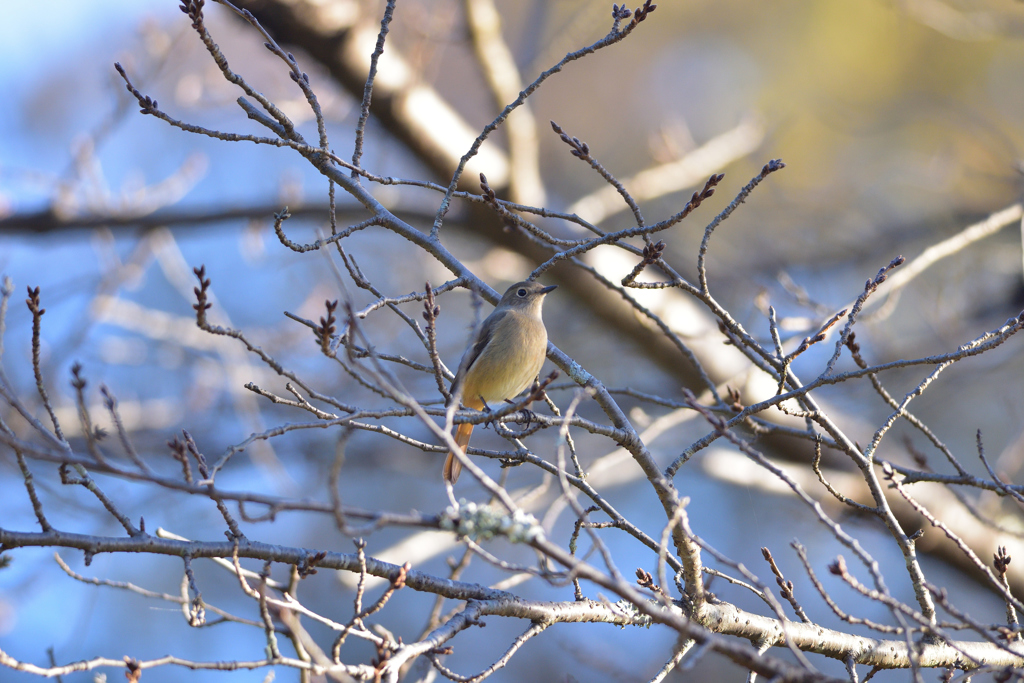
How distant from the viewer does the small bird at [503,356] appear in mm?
4168

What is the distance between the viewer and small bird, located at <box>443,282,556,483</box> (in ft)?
13.7

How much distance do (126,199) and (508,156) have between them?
10.4 ft

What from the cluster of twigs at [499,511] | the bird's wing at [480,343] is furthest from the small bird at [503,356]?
the cluster of twigs at [499,511]

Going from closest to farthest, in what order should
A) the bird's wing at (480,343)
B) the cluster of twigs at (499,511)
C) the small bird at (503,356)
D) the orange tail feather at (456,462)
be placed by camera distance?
the cluster of twigs at (499,511), the orange tail feather at (456,462), the small bird at (503,356), the bird's wing at (480,343)

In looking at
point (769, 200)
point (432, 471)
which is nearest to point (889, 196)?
point (769, 200)

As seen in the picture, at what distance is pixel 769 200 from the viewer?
26.2ft

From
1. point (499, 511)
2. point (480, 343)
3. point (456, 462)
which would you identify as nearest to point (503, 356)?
point (480, 343)

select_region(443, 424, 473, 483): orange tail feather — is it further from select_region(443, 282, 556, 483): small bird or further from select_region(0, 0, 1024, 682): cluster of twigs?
select_region(0, 0, 1024, 682): cluster of twigs

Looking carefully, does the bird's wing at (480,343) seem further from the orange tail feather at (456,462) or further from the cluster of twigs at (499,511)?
the cluster of twigs at (499,511)

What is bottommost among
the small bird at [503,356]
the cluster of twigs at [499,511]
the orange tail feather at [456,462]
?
the cluster of twigs at [499,511]

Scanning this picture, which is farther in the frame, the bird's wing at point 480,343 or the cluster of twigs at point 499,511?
the bird's wing at point 480,343

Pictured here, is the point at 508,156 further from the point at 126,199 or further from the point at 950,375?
the point at 950,375

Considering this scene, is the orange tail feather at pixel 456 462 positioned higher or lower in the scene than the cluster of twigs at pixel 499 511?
higher

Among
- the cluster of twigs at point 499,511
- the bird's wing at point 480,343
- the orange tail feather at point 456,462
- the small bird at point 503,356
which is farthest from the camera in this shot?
the bird's wing at point 480,343
